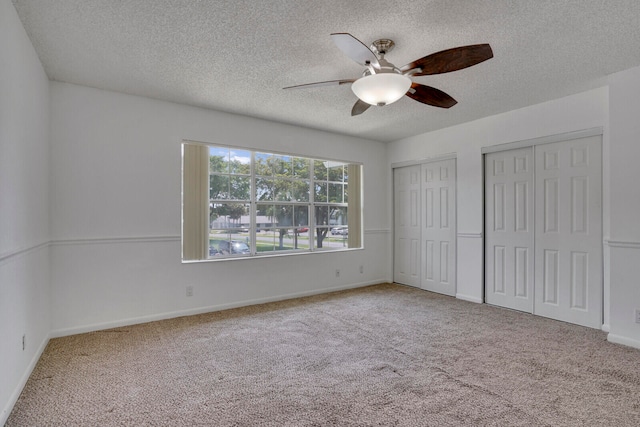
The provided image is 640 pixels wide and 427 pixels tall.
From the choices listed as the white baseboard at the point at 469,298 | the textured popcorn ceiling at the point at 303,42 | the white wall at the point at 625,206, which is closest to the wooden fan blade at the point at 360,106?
the textured popcorn ceiling at the point at 303,42

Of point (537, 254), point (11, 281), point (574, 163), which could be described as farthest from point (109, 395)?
point (574, 163)

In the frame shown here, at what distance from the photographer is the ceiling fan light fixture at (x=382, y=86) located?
2.20 metres

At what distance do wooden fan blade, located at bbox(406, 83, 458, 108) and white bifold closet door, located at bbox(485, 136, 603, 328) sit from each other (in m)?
1.97

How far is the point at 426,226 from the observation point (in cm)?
529

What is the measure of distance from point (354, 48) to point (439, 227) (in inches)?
144

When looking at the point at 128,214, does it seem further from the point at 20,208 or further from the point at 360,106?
the point at 360,106

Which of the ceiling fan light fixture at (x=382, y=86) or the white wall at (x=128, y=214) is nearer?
the ceiling fan light fixture at (x=382, y=86)

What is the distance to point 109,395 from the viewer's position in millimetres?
2189

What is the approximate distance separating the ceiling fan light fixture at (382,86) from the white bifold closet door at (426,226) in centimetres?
294

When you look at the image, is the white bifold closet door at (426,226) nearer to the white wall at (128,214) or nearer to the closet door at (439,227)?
the closet door at (439,227)

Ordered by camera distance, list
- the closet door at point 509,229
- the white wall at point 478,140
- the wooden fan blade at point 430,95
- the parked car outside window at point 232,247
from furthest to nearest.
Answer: the parked car outside window at point 232,247, the closet door at point 509,229, the white wall at point 478,140, the wooden fan blade at point 430,95

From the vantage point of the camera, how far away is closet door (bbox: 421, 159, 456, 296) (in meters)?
4.89

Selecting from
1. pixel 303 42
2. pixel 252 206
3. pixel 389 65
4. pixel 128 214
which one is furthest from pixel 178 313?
pixel 389 65

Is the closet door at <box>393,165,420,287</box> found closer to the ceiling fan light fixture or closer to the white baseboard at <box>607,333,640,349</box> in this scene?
the white baseboard at <box>607,333,640,349</box>
